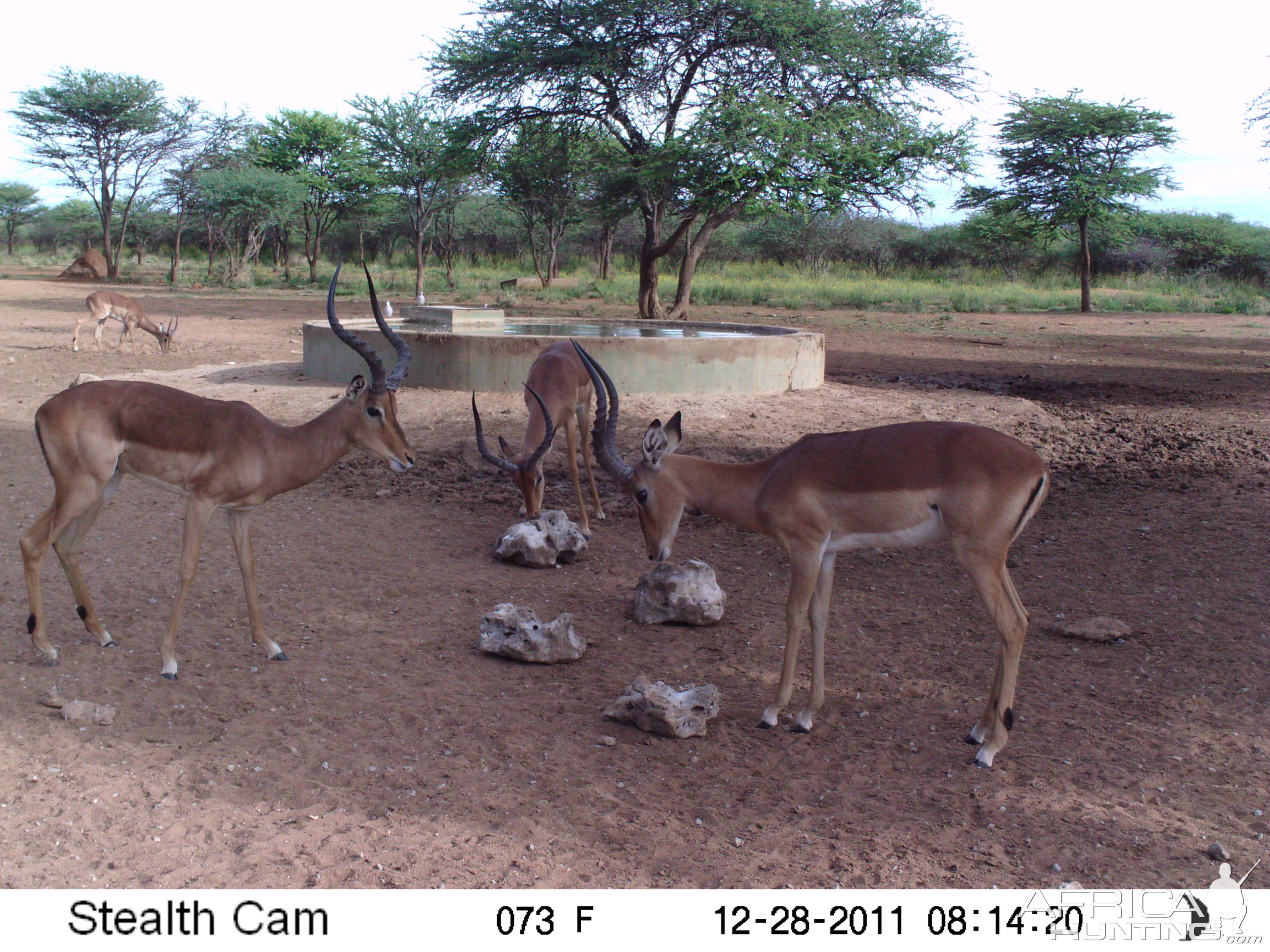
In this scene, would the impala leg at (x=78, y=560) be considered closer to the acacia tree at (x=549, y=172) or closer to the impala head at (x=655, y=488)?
the impala head at (x=655, y=488)

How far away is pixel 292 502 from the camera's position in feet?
24.6

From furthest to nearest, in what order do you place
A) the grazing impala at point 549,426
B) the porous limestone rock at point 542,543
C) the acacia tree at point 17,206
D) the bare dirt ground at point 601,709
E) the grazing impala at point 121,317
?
the acacia tree at point 17,206, the grazing impala at point 121,317, the grazing impala at point 549,426, the porous limestone rock at point 542,543, the bare dirt ground at point 601,709

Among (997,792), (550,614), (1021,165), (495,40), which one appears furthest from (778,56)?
(997,792)

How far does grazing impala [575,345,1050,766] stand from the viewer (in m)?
→ 3.88

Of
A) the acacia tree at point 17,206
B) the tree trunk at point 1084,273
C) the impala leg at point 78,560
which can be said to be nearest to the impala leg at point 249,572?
the impala leg at point 78,560

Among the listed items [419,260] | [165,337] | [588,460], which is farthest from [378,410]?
[419,260]

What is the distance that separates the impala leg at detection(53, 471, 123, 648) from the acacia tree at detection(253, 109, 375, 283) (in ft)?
115

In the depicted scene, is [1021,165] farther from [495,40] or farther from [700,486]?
[700,486]

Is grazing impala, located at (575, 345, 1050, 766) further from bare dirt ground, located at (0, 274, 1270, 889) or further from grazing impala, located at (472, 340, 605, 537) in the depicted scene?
grazing impala, located at (472, 340, 605, 537)

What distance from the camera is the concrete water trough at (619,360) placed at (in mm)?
10477

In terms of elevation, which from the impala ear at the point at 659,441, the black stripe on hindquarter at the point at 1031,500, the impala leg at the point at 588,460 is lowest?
the impala leg at the point at 588,460

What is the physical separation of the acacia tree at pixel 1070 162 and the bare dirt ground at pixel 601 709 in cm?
2207

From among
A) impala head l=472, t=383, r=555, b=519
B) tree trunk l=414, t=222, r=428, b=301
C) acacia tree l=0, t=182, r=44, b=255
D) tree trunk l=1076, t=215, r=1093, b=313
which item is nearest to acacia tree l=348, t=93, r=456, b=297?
tree trunk l=414, t=222, r=428, b=301

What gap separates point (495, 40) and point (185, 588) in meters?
18.0
